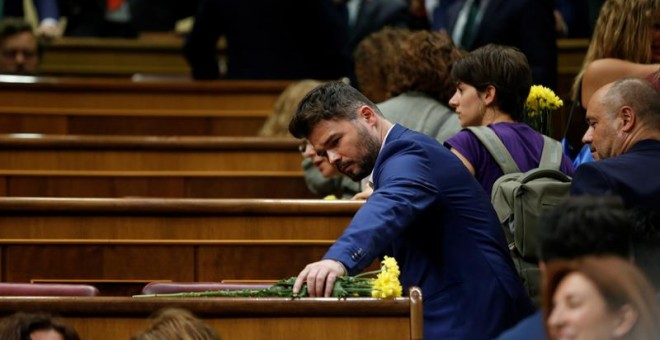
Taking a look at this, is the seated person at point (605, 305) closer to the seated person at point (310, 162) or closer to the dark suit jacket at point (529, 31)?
the seated person at point (310, 162)

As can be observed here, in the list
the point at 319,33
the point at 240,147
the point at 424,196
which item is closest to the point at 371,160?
the point at 424,196

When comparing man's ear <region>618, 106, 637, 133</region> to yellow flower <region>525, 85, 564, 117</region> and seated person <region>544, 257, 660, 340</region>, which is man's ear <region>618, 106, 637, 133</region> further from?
seated person <region>544, 257, 660, 340</region>

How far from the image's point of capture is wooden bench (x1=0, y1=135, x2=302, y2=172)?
728 cm

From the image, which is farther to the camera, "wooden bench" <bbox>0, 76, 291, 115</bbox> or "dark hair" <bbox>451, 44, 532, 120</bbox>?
"wooden bench" <bbox>0, 76, 291, 115</bbox>

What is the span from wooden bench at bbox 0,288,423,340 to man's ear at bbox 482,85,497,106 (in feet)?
4.53

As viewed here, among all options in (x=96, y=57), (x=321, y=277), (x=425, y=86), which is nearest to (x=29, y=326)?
(x=321, y=277)

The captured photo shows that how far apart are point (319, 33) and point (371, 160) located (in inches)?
164

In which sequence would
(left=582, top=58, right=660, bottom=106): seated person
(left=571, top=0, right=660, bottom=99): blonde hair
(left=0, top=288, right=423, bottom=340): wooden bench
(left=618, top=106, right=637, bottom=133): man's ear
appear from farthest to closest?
1. (left=571, top=0, right=660, bottom=99): blonde hair
2. (left=582, top=58, right=660, bottom=106): seated person
3. (left=618, top=106, right=637, bottom=133): man's ear
4. (left=0, top=288, right=423, bottom=340): wooden bench

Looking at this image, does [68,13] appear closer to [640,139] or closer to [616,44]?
[616,44]

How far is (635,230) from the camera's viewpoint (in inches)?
174

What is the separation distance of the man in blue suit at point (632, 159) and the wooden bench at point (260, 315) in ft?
2.12

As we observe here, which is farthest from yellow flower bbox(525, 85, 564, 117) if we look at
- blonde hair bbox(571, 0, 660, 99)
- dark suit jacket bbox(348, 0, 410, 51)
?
dark suit jacket bbox(348, 0, 410, 51)

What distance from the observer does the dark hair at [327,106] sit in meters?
4.66

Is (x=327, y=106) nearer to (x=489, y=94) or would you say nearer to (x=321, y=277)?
(x=321, y=277)
